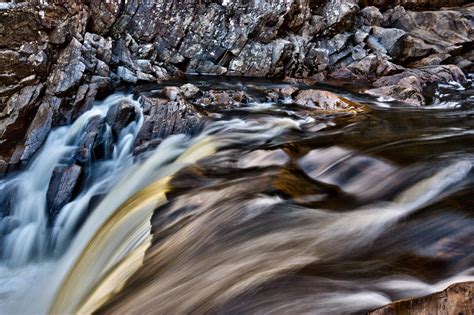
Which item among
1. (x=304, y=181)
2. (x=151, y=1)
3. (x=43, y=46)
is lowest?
(x=304, y=181)

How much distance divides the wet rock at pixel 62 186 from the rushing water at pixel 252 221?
153 millimetres

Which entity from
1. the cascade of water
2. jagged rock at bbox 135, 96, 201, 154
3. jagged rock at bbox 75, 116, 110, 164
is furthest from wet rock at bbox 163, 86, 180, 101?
jagged rock at bbox 75, 116, 110, 164

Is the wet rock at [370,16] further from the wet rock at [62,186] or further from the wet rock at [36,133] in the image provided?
the wet rock at [62,186]

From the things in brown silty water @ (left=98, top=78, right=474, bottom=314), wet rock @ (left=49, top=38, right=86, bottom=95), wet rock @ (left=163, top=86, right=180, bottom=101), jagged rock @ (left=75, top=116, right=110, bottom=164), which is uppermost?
wet rock @ (left=49, top=38, right=86, bottom=95)

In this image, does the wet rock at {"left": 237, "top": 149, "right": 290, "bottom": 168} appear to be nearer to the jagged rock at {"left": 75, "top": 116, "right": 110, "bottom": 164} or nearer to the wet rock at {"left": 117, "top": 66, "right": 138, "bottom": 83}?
the jagged rock at {"left": 75, "top": 116, "right": 110, "bottom": 164}

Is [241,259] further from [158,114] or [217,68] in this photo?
[217,68]

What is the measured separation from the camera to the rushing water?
8.98ft

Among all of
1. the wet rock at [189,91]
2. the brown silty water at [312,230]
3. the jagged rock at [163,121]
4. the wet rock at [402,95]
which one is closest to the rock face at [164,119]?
the jagged rock at [163,121]

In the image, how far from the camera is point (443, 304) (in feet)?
6.36

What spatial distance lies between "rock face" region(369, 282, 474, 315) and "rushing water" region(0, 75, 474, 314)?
0.35 m

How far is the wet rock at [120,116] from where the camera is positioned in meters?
7.00

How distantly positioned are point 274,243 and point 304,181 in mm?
1178

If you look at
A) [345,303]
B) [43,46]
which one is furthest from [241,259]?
[43,46]

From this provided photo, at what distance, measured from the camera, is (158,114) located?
6.91 meters
